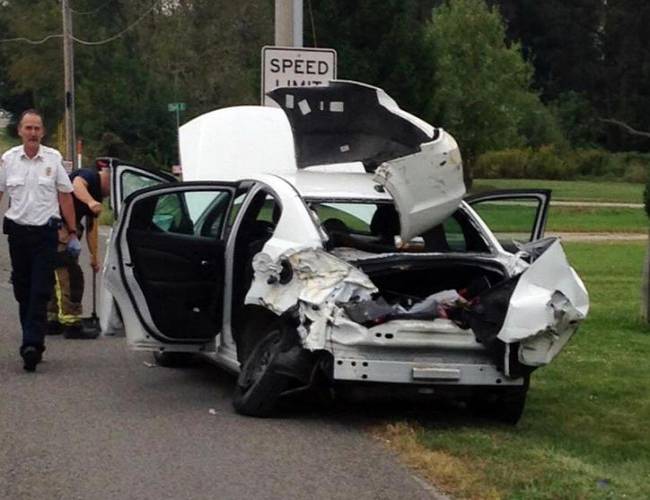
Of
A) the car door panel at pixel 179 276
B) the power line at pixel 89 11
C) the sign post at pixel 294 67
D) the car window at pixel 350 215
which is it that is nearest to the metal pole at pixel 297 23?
the sign post at pixel 294 67

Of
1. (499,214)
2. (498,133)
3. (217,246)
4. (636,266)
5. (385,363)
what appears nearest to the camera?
(385,363)

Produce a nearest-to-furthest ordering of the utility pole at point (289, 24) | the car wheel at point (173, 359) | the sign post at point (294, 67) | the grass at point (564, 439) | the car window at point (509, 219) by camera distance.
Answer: the grass at point (564, 439) < the car wheel at point (173, 359) < the sign post at point (294, 67) < the utility pole at point (289, 24) < the car window at point (509, 219)

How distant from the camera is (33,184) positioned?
1042cm

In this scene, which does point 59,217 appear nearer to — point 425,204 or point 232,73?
point 425,204

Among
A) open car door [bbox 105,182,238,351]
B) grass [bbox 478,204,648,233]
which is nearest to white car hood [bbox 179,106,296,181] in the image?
open car door [bbox 105,182,238,351]

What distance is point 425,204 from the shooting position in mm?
9008

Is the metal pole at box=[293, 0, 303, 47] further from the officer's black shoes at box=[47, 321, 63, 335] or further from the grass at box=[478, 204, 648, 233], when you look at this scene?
the grass at box=[478, 204, 648, 233]

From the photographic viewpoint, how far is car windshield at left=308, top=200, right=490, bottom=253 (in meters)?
9.44

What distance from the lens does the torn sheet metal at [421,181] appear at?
8.95 metres

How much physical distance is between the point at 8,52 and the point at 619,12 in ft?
140

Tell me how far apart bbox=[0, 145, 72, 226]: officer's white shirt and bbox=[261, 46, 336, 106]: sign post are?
4840mm

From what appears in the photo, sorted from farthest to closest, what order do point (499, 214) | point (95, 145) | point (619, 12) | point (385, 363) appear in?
point (619, 12) → point (95, 145) → point (499, 214) → point (385, 363)

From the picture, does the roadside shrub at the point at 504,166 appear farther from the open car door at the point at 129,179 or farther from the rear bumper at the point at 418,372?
the rear bumper at the point at 418,372

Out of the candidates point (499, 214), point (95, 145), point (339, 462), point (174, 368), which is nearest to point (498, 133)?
point (95, 145)
